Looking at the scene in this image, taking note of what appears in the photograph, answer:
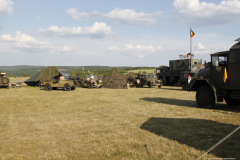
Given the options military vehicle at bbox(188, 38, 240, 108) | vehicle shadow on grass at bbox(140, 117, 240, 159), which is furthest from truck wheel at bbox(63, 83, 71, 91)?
vehicle shadow on grass at bbox(140, 117, 240, 159)

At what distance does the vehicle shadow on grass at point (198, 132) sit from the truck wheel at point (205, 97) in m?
2.53

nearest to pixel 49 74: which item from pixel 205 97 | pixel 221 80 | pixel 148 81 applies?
pixel 148 81

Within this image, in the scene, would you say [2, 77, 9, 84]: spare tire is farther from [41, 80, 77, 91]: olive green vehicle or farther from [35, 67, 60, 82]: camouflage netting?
[41, 80, 77, 91]: olive green vehicle

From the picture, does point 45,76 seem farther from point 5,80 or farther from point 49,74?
point 5,80

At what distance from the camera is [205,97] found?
31.2ft

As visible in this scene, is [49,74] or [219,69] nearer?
[219,69]

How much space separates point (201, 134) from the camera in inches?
217

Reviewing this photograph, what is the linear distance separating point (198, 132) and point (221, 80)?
176 inches

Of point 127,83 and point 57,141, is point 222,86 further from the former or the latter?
point 127,83

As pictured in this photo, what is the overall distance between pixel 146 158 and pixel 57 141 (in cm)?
244

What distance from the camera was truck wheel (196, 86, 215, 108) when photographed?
929 centimetres

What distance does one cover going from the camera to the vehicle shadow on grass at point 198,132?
4480 millimetres

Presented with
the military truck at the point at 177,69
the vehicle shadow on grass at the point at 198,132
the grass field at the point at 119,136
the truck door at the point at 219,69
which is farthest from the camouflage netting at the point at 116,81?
the vehicle shadow on grass at the point at 198,132

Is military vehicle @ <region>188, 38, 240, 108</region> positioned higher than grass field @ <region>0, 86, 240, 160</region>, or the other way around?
military vehicle @ <region>188, 38, 240, 108</region>
